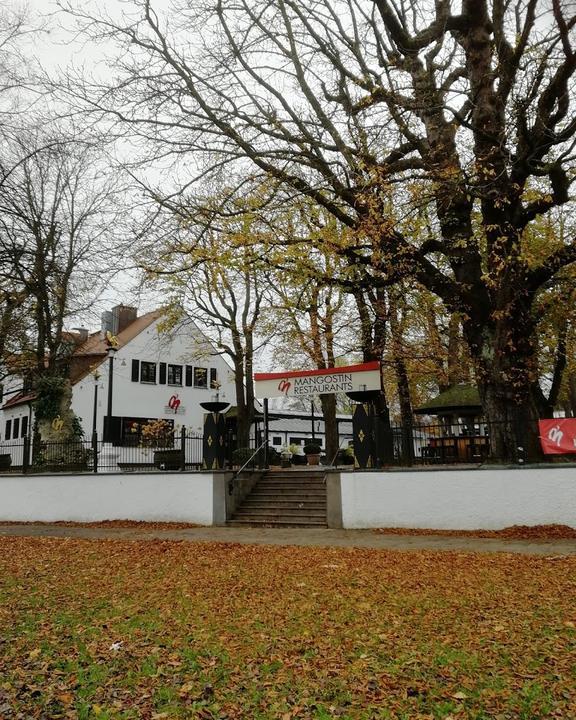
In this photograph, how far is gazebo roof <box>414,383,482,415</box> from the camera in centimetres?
2069

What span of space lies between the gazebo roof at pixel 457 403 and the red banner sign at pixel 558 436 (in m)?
8.37

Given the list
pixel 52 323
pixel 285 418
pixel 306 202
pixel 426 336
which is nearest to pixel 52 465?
pixel 52 323

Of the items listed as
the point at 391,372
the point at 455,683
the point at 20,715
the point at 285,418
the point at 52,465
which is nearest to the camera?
the point at 20,715

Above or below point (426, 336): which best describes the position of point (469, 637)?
below

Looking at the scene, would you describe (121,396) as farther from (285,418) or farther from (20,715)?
(20,715)

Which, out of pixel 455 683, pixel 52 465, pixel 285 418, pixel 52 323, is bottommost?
pixel 455 683

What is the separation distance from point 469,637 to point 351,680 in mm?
1411

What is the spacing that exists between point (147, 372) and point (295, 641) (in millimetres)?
30540

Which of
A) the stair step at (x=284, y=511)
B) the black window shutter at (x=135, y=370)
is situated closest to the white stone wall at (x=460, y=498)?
the stair step at (x=284, y=511)

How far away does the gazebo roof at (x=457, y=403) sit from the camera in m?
20.7

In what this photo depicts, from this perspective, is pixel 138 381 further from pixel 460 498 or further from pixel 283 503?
pixel 460 498

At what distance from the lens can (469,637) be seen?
527 centimetres

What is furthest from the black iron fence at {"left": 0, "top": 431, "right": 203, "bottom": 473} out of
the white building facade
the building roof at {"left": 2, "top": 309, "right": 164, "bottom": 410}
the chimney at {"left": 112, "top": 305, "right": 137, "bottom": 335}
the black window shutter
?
the chimney at {"left": 112, "top": 305, "right": 137, "bottom": 335}

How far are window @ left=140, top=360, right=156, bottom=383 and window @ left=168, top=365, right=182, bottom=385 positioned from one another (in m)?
1.12
